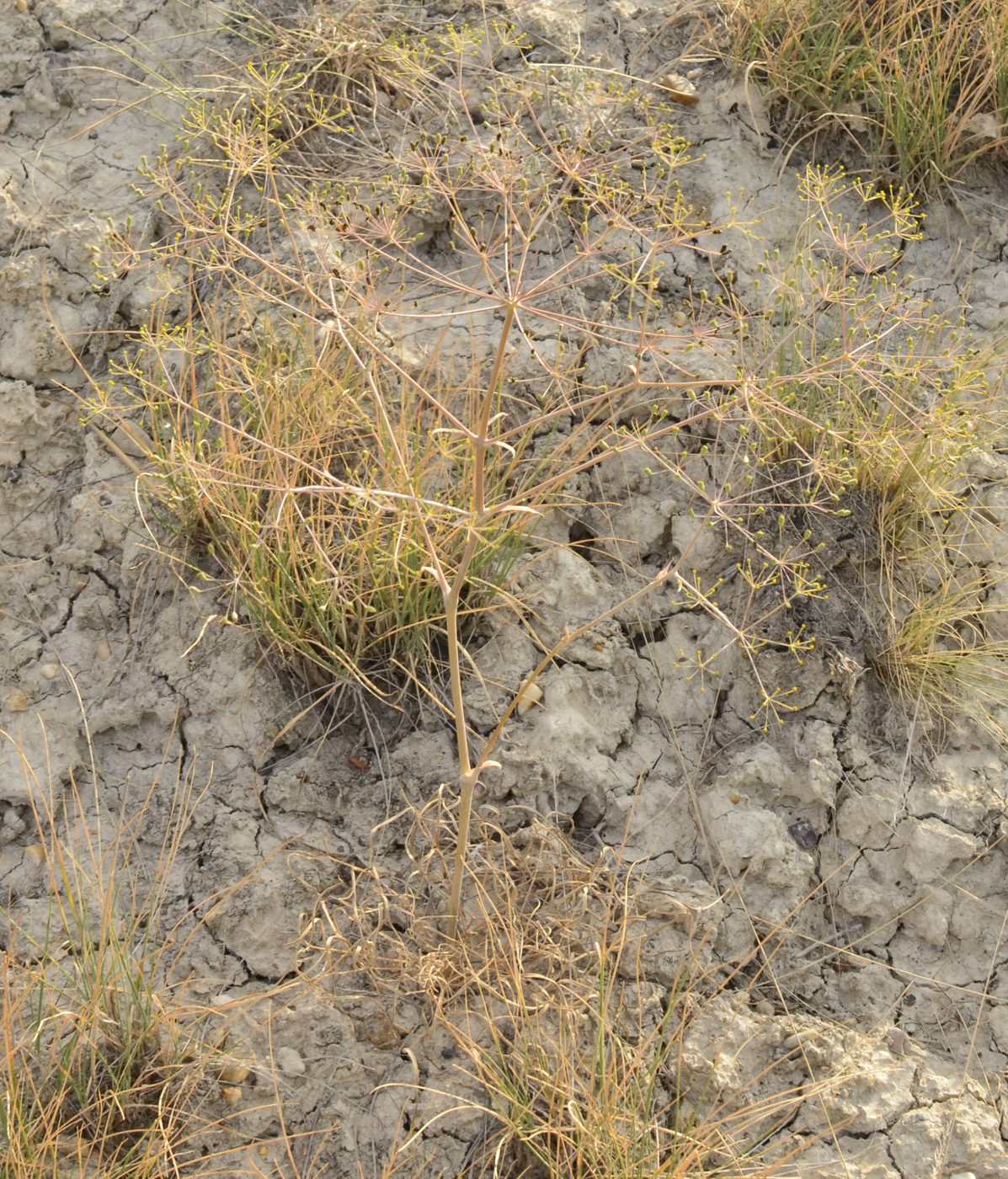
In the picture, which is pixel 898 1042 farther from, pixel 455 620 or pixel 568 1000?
pixel 455 620

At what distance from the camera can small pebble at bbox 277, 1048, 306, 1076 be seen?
2.02 meters

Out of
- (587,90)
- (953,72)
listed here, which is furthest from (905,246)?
(587,90)

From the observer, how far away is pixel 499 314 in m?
2.74

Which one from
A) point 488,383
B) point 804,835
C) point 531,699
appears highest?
point 488,383

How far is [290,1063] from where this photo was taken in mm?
2029

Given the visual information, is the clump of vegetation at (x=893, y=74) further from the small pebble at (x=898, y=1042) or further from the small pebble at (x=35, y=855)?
the small pebble at (x=35, y=855)

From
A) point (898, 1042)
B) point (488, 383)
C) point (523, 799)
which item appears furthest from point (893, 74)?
point (898, 1042)

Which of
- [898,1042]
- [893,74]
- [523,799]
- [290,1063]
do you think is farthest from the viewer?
[893,74]

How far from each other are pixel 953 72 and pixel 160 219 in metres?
2.06

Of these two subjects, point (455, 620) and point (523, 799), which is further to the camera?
point (523, 799)

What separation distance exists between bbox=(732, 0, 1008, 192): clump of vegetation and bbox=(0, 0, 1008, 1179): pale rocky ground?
1021 mm

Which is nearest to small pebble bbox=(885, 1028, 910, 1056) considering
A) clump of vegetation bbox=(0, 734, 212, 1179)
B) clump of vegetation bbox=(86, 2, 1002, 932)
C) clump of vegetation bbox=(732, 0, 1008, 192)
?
clump of vegetation bbox=(86, 2, 1002, 932)

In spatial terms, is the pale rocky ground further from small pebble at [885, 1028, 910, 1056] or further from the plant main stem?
the plant main stem

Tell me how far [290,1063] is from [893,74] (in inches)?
111
